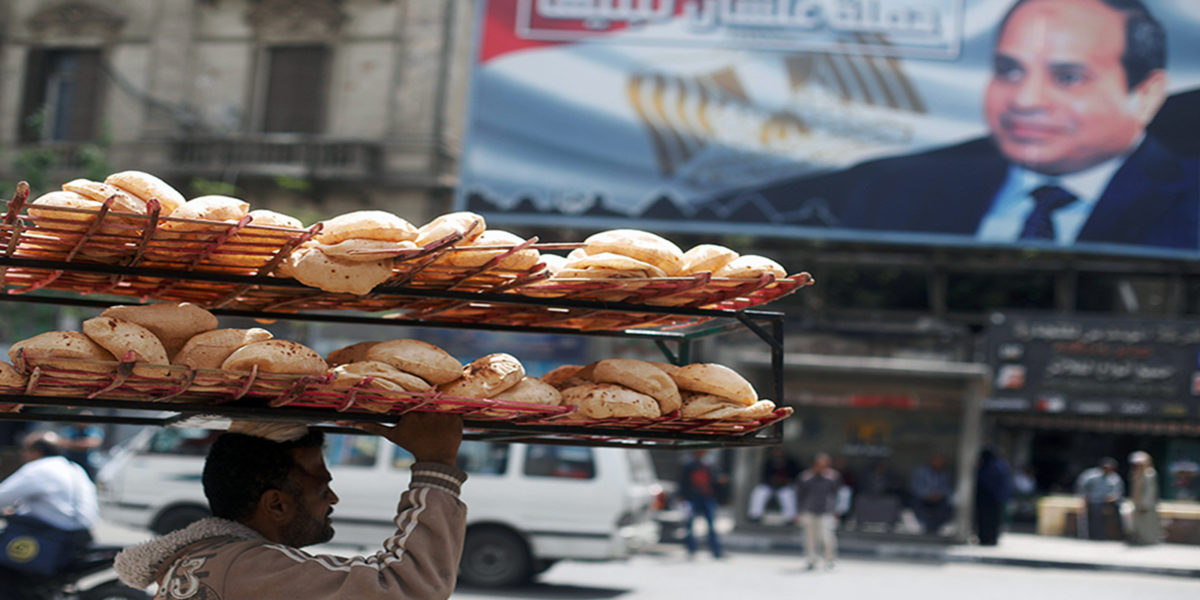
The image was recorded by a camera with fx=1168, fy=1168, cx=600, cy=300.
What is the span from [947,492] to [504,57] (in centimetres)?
1091

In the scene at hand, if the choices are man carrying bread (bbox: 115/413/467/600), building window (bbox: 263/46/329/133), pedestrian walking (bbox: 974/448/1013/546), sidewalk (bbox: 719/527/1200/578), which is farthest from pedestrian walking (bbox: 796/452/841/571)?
building window (bbox: 263/46/329/133)

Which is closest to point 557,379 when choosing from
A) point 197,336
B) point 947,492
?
point 197,336

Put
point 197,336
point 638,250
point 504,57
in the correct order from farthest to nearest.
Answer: point 504,57
point 638,250
point 197,336

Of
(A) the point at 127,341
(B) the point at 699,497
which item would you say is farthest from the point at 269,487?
(B) the point at 699,497

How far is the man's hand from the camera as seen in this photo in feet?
9.58

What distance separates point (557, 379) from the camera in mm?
3447

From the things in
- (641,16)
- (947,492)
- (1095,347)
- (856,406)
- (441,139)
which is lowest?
(947,492)

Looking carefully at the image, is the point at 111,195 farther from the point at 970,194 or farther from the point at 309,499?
the point at 970,194

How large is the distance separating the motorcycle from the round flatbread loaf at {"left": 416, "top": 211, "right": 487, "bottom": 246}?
5061mm

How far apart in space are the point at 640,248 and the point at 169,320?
4.03 ft

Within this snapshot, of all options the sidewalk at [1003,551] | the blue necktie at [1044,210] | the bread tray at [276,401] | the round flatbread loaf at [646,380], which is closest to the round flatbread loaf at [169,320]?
the bread tray at [276,401]

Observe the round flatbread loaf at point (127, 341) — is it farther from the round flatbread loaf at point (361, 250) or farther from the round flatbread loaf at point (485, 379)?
the round flatbread loaf at point (485, 379)

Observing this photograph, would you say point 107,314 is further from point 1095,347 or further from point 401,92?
point 401,92

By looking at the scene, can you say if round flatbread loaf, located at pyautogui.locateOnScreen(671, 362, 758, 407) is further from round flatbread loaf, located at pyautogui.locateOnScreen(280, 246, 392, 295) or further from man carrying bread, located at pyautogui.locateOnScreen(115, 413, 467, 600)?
round flatbread loaf, located at pyautogui.locateOnScreen(280, 246, 392, 295)
